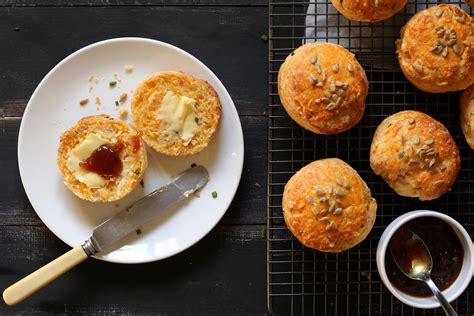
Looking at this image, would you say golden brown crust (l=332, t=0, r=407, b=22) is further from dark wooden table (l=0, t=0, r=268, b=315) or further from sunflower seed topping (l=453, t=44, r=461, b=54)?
dark wooden table (l=0, t=0, r=268, b=315)

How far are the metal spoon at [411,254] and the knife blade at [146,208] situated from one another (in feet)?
3.47

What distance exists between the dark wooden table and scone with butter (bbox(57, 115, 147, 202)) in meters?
0.42

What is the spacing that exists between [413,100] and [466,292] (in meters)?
1.11

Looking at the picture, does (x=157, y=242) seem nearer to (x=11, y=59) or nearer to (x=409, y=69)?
(x=11, y=59)

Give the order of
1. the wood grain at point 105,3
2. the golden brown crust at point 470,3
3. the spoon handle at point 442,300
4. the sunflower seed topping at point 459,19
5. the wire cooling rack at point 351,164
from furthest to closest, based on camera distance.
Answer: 1. the wood grain at point 105,3
2. the wire cooling rack at point 351,164
3. the golden brown crust at point 470,3
4. the sunflower seed topping at point 459,19
5. the spoon handle at point 442,300

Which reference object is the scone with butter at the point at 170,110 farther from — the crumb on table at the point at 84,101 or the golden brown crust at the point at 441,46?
the golden brown crust at the point at 441,46

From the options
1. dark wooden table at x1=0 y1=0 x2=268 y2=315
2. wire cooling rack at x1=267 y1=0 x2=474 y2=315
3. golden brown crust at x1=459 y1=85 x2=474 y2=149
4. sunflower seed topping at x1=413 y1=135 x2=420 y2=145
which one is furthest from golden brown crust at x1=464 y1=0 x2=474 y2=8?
dark wooden table at x1=0 y1=0 x2=268 y2=315

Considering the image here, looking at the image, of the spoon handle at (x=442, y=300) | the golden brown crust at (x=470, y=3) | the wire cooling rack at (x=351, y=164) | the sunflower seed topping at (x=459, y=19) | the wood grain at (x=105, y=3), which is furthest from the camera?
the wood grain at (x=105, y=3)

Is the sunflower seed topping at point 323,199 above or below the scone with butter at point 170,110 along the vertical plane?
below

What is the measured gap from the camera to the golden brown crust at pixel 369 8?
2805mm

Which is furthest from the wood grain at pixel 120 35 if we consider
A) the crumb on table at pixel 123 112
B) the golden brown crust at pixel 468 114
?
the golden brown crust at pixel 468 114

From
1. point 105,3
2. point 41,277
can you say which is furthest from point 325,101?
point 41,277

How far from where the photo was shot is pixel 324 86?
277cm

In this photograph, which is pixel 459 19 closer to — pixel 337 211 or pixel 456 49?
pixel 456 49
